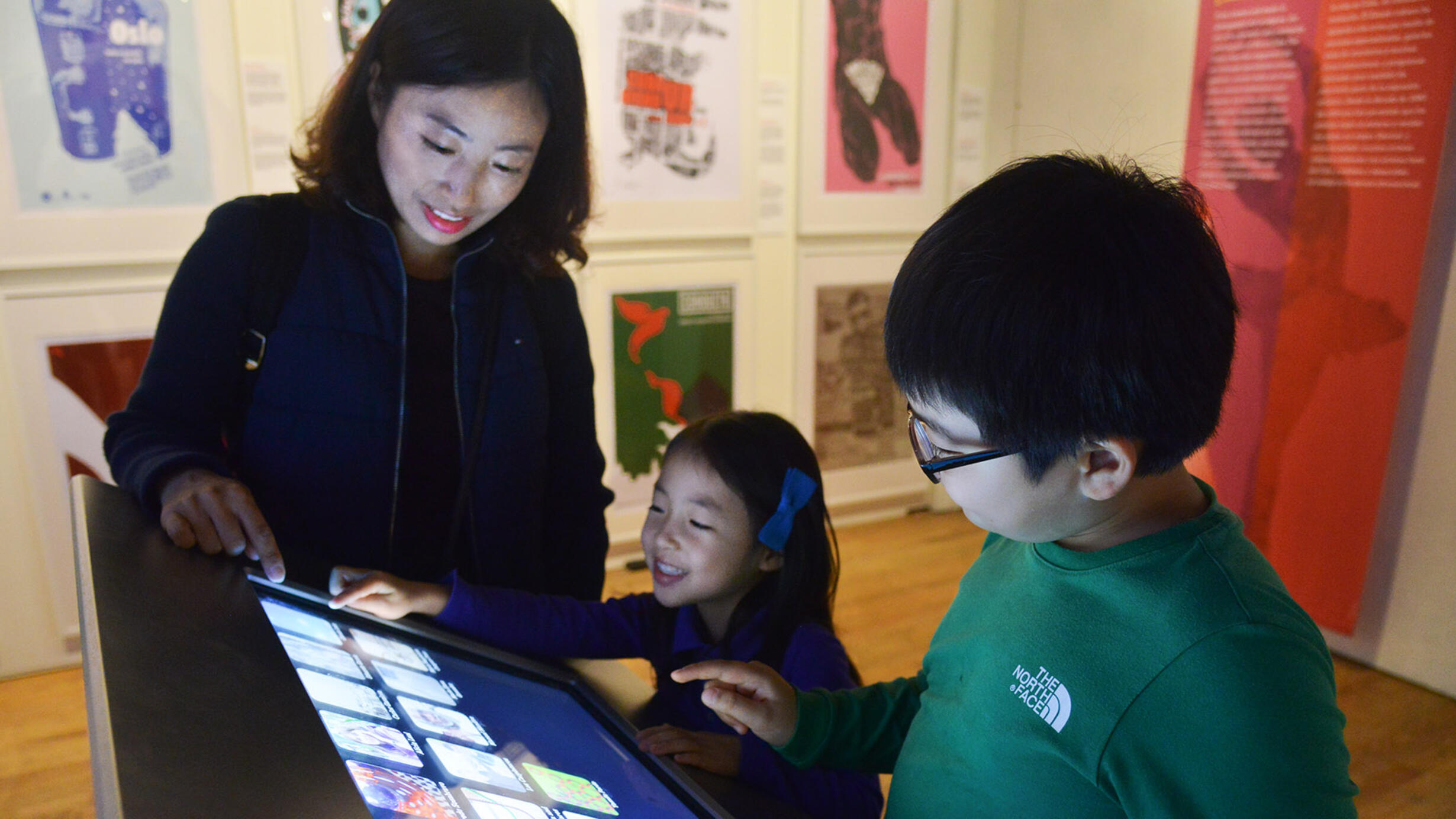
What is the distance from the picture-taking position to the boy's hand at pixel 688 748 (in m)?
0.92

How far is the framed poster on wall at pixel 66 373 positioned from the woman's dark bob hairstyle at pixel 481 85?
200 centimetres

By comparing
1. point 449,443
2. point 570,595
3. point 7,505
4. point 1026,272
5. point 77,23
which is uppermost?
point 77,23

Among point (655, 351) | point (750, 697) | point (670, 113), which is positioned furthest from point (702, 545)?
point (670, 113)

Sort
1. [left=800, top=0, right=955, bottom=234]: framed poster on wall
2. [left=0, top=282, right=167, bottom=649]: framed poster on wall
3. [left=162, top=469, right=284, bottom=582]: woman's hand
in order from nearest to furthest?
[left=162, top=469, right=284, bottom=582]: woman's hand < [left=0, top=282, right=167, bottom=649]: framed poster on wall < [left=800, top=0, right=955, bottom=234]: framed poster on wall

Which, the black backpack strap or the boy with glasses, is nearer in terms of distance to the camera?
the boy with glasses

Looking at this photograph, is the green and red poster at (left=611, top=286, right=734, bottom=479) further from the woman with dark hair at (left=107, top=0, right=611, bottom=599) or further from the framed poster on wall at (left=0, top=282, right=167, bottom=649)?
the woman with dark hair at (left=107, top=0, right=611, bottom=599)

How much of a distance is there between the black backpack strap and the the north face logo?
1.12 metres

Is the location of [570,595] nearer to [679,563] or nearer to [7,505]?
[679,563]

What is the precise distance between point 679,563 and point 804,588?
192 millimetres

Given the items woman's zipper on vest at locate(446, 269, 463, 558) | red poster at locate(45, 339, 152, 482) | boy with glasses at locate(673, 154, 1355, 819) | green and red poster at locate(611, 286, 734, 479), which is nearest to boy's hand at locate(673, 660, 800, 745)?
boy with glasses at locate(673, 154, 1355, 819)

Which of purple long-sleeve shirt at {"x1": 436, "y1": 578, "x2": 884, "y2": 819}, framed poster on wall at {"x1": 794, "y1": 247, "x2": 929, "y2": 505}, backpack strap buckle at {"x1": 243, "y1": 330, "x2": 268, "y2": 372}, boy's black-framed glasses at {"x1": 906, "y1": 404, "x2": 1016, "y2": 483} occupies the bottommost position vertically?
framed poster on wall at {"x1": 794, "y1": 247, "x2": 929, "y2": 505}

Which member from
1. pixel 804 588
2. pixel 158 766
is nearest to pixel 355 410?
pixel 804 588

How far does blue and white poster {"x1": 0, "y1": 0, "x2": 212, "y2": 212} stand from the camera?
2.86 metres

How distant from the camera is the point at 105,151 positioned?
9.89 feet
